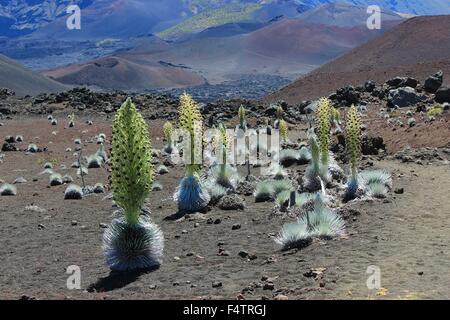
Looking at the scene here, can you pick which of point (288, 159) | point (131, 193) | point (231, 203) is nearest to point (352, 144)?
point (231, 203)

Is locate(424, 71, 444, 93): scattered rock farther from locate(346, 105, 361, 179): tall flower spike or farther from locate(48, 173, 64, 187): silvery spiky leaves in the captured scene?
locate(346, 105, 361, 179): tall flower spike

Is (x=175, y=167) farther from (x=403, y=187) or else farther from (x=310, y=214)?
(x=310, y=214)

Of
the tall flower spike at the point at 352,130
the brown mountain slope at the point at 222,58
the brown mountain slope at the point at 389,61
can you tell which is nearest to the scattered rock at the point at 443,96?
the tall flower spike at the point at 352,130

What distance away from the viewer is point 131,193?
22.1 feet

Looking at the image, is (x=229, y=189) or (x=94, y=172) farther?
(x=94, y=172)

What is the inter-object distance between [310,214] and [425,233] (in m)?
1.26

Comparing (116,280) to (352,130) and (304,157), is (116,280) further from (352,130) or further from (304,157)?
(304,157)

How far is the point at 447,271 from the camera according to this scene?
5598 mm

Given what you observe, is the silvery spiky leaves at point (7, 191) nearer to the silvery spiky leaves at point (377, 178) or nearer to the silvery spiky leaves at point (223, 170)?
the silvery spiky leaves at point (223, 170)

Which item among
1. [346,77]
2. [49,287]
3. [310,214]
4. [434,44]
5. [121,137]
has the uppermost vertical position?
[434,44]

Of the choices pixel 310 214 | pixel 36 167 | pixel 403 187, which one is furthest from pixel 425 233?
pixel 36 167

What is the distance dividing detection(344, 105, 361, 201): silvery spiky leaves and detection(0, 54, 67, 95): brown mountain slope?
64258mm

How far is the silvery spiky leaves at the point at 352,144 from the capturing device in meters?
8.96

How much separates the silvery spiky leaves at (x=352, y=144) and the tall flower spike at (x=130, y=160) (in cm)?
331
